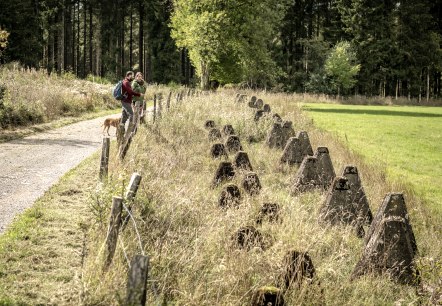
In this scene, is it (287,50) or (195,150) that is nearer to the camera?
(195,150)

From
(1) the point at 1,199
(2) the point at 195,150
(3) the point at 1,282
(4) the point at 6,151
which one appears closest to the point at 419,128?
(2) the point at 195,150

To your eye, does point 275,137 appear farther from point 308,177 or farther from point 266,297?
point 266,297

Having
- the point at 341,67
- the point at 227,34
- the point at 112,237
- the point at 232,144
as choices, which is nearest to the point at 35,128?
the point at 232,144

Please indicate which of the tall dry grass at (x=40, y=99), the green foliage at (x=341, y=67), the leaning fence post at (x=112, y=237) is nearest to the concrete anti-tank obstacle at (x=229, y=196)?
the leaning fence post at (x=112, y=237)

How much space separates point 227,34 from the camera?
33.7 m

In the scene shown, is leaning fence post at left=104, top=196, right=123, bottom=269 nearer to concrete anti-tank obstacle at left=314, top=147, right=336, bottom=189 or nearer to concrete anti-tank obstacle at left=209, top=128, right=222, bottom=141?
concrete anti-tank obstacle at left=314, top=147, right=336, bottom=189

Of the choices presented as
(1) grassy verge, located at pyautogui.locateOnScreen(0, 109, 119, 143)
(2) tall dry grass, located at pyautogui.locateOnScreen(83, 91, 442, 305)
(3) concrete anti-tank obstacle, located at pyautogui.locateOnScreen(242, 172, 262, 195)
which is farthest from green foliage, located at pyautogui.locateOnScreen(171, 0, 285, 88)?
(3) concrete anti-tank obstacle, located at pyautogui.locateOnScreen(242, 172, 262, 195)

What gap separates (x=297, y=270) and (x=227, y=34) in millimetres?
30545

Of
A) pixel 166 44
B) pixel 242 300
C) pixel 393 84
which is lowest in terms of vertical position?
pixel 242 300

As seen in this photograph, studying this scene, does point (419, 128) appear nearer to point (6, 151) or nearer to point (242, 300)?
point (6, 151)

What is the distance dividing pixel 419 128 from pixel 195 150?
14.5 metres

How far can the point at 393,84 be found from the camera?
201ft

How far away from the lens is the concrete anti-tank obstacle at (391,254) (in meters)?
5.71

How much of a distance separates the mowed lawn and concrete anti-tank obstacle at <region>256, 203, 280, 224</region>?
3992 mm
